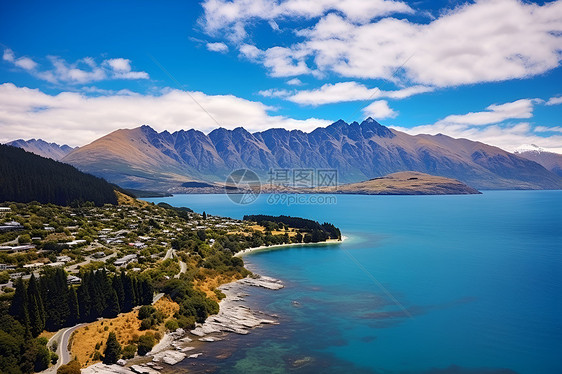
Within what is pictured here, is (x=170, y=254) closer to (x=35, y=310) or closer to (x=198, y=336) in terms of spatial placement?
(x=198, y=336)

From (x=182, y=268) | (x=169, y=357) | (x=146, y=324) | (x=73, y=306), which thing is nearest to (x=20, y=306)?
(x=73, y=306)

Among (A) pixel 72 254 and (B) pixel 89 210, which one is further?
(B) pixel 89 210

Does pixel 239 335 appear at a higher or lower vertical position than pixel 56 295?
lower

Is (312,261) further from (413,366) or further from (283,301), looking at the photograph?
(413,366)

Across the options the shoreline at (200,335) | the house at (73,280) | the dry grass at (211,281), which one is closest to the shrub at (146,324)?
the shoreline at (200,335)

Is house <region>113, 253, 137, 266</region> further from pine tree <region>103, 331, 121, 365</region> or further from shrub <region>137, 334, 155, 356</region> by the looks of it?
pine tree <region>103, 331, 121, 365</region>

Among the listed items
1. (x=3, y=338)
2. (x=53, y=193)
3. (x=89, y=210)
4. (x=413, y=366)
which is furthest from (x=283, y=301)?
(x=53, y=193)

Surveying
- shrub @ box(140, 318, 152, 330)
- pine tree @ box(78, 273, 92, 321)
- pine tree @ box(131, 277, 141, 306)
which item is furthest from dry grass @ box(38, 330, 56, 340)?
pine tree @ box(131, 277, 141, 306)
